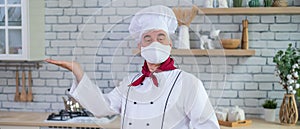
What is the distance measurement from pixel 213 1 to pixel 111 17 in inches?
71.7

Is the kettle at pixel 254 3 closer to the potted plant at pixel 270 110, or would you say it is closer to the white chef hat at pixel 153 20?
the potted plant at pixel 270 110

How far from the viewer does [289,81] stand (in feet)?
8.80

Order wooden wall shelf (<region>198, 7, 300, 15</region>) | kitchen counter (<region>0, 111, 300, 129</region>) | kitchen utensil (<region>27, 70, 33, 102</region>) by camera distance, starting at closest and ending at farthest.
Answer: kitchen counter (<region>0, 111, 300, 129</region>) < wooden wall shelf (<region>198, 7, 300, 15</region>) < kitchen utensil (<region>27, 70, 33, 102</region>)

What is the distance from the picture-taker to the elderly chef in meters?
1.31

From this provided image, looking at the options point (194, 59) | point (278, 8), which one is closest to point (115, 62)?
point (194, 59)

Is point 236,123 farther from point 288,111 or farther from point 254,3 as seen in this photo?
point 254,3

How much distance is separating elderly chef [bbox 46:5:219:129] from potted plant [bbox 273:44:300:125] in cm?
155

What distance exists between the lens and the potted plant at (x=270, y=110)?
285 cm

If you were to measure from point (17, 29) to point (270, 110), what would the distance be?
2.11 m

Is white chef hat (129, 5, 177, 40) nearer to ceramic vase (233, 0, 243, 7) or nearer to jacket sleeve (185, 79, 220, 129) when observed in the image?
jacket sleeve (185, 79, 220, 129)

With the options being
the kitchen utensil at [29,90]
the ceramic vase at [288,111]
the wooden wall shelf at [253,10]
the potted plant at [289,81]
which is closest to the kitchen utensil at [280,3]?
the wooden wall shelf at [253,10]

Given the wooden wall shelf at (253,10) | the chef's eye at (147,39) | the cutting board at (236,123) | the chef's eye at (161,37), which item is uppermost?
the wooden wall shelf at (253,10)

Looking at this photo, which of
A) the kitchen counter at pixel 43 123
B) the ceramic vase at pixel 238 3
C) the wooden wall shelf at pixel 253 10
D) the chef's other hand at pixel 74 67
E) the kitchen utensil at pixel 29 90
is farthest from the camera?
the kitchen utensil at pixel 29 90

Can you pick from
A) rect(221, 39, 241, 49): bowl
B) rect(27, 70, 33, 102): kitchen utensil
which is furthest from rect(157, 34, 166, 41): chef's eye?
rect(27, 70, 33, 102): kitchen utensil
